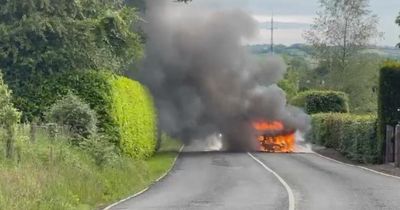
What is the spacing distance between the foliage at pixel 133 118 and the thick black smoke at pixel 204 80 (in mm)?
6243

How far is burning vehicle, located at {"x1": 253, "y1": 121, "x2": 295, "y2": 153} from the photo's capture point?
160 ft

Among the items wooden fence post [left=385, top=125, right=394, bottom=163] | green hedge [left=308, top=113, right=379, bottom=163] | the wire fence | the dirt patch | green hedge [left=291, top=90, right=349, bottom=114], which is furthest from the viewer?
green hedge [left=291, top=90, right=349, bottom=114]

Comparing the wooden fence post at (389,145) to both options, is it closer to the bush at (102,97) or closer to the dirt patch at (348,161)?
the dirt patch at (348,161)

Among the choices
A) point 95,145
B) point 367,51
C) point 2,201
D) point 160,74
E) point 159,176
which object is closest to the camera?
point 2,201

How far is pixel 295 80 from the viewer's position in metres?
101

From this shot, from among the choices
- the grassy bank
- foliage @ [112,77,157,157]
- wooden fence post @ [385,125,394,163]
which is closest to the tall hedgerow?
foliage @ [112,77,157,157]

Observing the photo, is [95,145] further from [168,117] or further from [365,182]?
[168,117]

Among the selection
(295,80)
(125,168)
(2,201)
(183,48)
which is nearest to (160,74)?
(183,48)

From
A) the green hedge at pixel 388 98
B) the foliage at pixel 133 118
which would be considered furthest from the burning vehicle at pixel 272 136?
the green hedge at pixel 388 98

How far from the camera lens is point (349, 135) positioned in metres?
38.9

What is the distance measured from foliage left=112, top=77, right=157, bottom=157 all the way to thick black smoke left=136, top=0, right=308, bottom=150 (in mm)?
6243

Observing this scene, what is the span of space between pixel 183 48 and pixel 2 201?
34572mm

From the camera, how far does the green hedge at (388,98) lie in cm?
3312

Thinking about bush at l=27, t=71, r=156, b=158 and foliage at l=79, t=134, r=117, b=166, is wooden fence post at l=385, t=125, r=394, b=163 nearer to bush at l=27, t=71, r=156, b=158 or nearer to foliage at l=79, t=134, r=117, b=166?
bush at l=27, t=71, r=156, b=158
